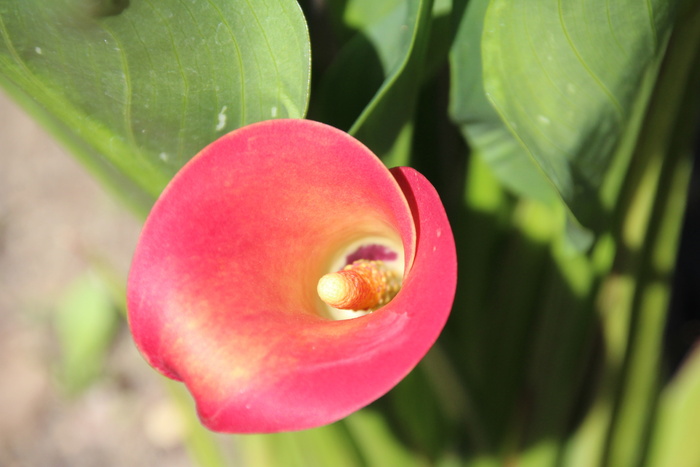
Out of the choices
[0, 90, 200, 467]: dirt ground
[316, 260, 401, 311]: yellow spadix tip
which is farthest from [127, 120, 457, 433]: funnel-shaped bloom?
[0, 90, 200, 467]: dirt ground

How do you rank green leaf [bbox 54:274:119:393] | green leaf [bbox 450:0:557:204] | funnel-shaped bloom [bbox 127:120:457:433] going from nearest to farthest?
funnel-shaped bloom [bbox 127:120:457:433] → green leaf [bbox 450:0:557:204] → green leaf [bbox 54:274:119:393]

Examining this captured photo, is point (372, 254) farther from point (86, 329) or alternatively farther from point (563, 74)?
point (86, 329)

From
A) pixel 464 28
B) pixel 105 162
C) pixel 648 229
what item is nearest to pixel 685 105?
pixel 648 229

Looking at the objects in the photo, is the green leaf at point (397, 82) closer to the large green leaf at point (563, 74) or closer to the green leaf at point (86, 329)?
the large green leaf at point (563, 74)

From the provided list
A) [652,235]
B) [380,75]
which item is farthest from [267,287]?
[652,235]

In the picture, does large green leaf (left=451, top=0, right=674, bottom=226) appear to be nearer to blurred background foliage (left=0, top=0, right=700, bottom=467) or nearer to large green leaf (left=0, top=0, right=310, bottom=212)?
blurred background foliage (left=0, top=0, right=700, bottom=467)

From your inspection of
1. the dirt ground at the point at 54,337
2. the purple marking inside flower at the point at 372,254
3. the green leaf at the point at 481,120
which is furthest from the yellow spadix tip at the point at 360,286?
the dirt ground at the point at 54,337
